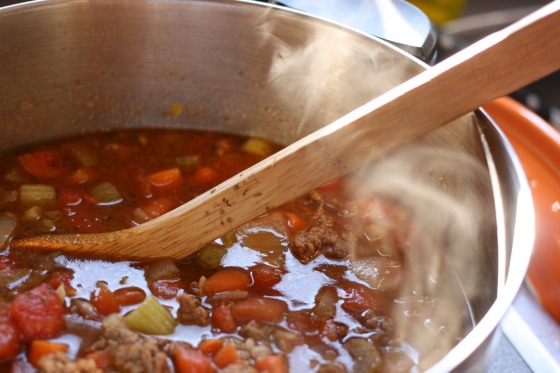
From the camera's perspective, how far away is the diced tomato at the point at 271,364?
7.18 feet

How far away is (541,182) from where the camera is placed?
9.72 ft

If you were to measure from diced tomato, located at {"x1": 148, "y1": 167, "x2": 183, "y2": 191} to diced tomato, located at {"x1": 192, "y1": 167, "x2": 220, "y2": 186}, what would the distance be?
0.08 meters

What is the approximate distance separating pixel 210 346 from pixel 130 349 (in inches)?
11.5

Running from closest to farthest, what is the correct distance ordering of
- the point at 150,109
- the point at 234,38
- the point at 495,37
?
the point at 495,37 → the point at 234,38 → the point at 150,109

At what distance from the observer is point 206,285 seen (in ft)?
8.18

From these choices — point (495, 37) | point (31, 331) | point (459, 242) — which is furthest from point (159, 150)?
point (495, 37)

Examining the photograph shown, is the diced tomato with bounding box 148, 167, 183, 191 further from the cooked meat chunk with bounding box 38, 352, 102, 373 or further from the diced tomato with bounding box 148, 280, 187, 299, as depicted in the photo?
the cooked meat chunk with bounding box 38, 352, 102, 373

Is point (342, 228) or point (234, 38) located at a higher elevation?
point (234, 38)

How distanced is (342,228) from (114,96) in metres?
1.44

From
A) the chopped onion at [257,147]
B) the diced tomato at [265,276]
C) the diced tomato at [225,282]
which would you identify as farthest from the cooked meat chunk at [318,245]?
the chopped onion at [257,147]

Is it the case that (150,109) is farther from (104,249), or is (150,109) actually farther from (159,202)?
(104,249)

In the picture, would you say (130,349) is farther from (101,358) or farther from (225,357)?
(225,357)

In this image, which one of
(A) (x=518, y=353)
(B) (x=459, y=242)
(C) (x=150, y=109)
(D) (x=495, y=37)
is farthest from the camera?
(C) (x=150, y=109)

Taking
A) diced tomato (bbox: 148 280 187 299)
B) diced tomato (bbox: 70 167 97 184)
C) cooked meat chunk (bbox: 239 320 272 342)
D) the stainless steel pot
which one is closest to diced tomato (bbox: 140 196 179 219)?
diced tomato (bbox: 70 167 97 184)
